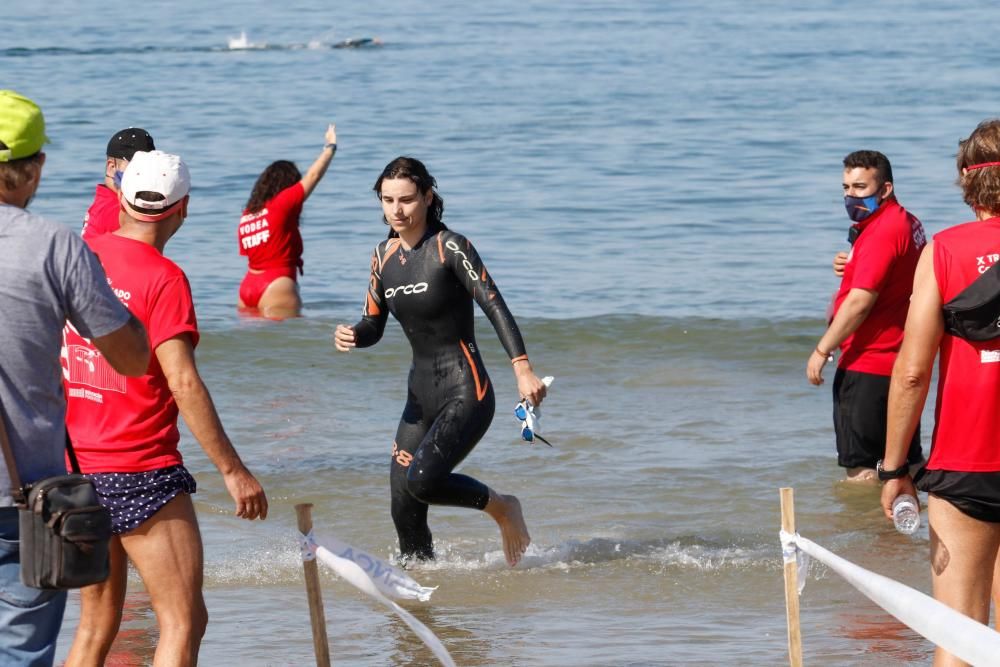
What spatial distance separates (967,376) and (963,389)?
38 mm

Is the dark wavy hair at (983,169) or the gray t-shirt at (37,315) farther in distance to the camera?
the dark wavy hair at (983,169)

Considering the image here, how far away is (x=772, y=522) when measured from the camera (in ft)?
26.8

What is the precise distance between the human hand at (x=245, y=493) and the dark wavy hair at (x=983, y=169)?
83.4 inches

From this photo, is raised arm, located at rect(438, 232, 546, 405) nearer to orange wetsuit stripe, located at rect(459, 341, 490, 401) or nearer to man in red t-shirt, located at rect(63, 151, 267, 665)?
orange wetsuit stripe, located at rect(459, 341, 490, 401)

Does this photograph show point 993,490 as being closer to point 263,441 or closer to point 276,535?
point 276,535

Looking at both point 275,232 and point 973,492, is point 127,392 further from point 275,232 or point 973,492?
point 275,232

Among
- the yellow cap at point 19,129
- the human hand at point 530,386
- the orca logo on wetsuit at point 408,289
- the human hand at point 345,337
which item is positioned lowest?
the human hand at point 530,386

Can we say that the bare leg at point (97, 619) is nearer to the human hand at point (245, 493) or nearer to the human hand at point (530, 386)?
the human hand at point (245, 493)

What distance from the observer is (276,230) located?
12.3 meters

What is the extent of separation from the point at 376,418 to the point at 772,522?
3.71 metres

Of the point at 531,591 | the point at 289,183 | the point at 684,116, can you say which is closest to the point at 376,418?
the point at 289,183

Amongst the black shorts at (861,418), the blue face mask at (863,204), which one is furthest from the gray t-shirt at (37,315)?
the black shorts at (861,418)

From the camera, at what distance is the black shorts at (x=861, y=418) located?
7790 mm

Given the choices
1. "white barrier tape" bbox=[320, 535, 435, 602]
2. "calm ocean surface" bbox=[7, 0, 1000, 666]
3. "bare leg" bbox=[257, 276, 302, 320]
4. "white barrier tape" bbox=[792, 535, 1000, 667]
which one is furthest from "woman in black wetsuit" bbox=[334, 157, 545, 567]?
"bare leg" bbox=[257, 276, 302, 320]
